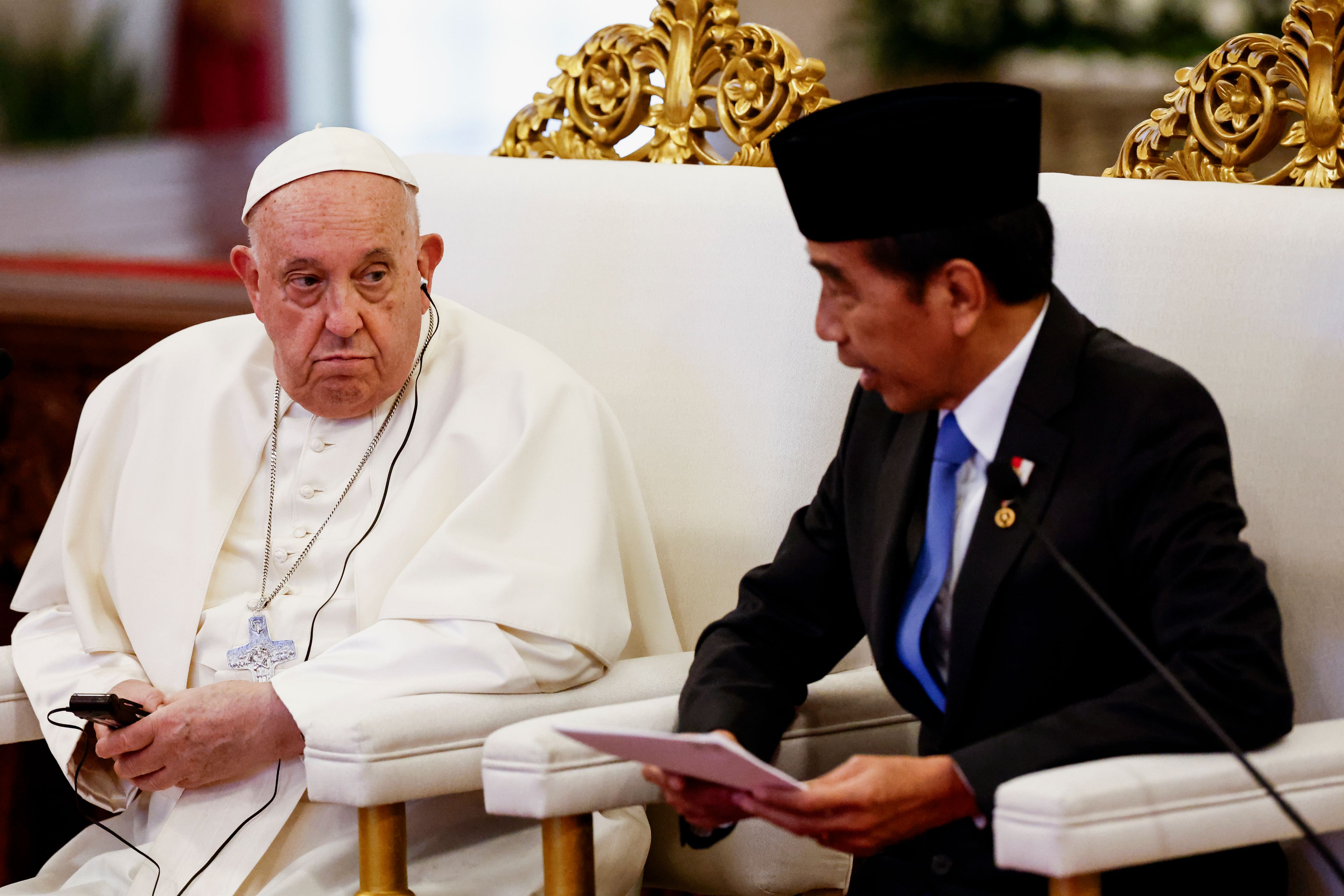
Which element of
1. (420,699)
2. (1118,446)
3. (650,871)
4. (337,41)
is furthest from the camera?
(337,41)

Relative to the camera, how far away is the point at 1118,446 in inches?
75.5

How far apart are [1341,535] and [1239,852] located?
0.60m

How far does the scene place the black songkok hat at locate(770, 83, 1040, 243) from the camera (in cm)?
191

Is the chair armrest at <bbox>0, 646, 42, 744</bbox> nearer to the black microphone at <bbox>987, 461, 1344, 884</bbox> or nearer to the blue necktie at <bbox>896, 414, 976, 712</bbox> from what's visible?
the blue necktie at <bbox>896, 414, 976, 712</bbox>

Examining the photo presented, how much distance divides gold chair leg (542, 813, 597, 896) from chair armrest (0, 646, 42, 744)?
109cm

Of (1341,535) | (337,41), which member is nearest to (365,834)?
(1341,535)

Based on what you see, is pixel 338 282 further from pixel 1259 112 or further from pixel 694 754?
pixel 1259 112

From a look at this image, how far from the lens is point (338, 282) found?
2664 millimetres

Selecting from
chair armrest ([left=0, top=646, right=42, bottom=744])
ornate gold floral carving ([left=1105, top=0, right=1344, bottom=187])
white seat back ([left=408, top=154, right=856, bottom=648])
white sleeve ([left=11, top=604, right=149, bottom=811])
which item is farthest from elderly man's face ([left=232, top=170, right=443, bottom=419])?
ornate gold floral carving ([left=1105, top=0, right=1344, bottom=187])

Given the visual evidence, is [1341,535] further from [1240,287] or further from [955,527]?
[955,527]

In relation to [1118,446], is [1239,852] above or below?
below

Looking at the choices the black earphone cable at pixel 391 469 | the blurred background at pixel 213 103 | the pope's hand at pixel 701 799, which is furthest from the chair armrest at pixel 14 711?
the pope's hand at pixel 701 799

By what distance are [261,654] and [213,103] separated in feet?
12.2

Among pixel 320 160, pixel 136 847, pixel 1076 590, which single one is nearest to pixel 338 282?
pixel 320 160
